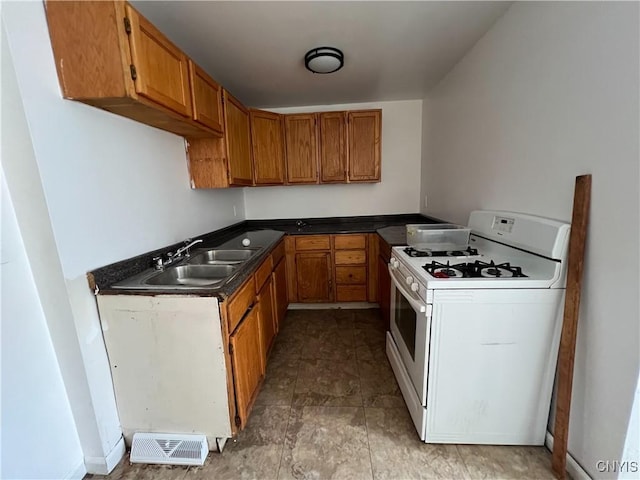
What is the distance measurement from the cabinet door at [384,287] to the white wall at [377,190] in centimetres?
93

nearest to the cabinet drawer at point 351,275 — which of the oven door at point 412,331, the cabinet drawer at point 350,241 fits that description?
the cabinet drawer at point 350,241

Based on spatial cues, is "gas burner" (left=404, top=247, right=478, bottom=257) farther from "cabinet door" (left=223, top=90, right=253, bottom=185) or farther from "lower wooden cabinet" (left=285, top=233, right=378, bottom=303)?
"cabinet door" (left=223, top=90, right=253, bottom=185)

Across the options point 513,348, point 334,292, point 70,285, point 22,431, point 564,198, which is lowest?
point 334,292

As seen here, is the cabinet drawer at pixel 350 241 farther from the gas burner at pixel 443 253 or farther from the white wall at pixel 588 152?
the white wall at pixel 588 152

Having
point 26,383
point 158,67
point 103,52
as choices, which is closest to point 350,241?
point 158,67

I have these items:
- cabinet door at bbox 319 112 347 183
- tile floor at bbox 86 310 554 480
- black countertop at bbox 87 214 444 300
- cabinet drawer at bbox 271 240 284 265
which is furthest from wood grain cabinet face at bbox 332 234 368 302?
tile floor at bbox 86 310 554 480

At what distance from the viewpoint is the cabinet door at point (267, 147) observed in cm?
282

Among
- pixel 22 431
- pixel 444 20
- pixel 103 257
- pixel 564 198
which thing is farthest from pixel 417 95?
pixel 22 431

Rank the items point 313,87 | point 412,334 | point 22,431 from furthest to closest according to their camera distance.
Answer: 1. point 313,87
2. point 412,334
3. point 22,431

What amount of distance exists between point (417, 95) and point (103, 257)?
320cm

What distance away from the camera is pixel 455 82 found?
7.48 feet

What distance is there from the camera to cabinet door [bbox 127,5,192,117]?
1.17 m

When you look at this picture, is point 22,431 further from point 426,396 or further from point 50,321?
point 426,396

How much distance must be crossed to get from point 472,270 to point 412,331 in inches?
18.9
